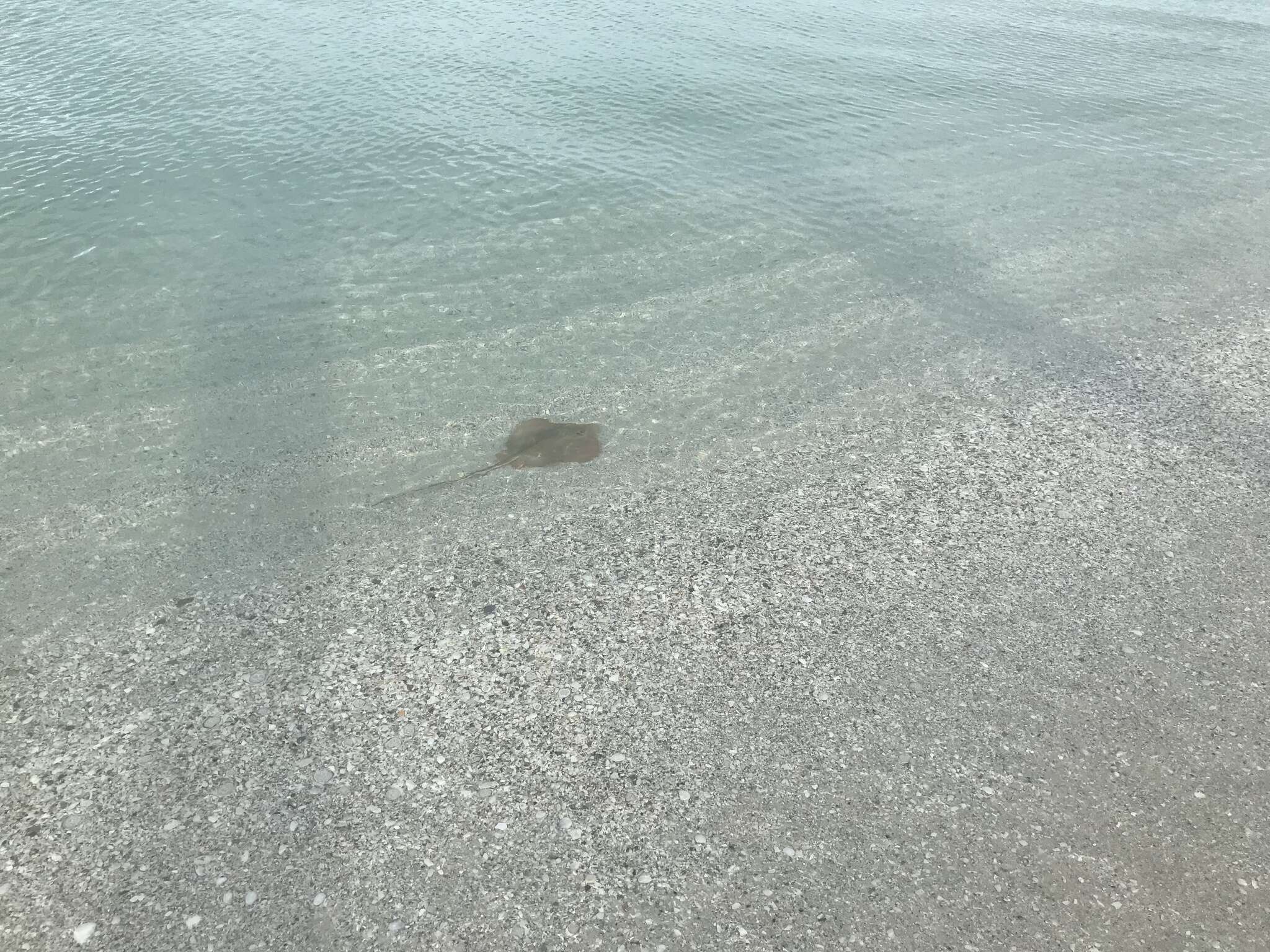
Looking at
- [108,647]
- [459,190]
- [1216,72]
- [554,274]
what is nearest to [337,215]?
[459,190]

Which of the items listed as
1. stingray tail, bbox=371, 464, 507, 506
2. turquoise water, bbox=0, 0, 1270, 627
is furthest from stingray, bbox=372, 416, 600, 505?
turquoise water, bbox=0, 0, 1270, 627

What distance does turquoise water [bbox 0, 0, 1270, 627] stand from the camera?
28.1 feet

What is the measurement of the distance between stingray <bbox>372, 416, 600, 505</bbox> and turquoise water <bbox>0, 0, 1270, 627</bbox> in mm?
195

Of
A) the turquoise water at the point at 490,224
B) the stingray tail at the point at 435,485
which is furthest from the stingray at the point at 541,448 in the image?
the turquoise water at the point at 490,224

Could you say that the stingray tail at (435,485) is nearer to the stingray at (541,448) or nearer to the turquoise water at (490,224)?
the stingray at (541,448)

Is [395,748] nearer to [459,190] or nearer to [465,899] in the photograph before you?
[465,899]

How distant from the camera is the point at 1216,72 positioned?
19.4 metres

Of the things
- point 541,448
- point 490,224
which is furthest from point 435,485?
point 490,224

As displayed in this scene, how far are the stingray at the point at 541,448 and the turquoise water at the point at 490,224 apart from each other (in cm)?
19

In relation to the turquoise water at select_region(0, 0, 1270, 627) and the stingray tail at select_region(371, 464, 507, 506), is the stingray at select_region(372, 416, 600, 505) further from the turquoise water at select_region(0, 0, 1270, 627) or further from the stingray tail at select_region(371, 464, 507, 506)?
the turquoise water at select_region(0, 0, 1270, 627)

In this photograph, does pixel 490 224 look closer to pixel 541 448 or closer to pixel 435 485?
pixel 541 448

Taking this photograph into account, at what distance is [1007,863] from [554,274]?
8744 millimetres

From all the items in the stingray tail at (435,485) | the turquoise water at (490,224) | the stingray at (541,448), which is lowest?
the stingray tail at (435,485)

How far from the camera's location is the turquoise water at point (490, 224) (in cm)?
856
